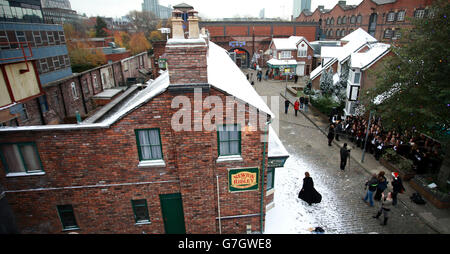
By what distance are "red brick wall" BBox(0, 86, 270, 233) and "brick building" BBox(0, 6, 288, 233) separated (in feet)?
0.10

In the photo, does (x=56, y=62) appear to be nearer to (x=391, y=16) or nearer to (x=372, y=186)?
(x=372, y=186)

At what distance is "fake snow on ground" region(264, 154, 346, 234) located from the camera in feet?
32.4

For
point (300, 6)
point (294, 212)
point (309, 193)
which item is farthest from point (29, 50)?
point (300, 6)

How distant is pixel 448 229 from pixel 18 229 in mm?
15563

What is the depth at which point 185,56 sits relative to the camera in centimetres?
705

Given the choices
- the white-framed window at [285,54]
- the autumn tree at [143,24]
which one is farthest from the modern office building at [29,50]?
the autumn tree at [143,24]

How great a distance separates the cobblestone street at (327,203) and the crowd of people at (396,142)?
1428 millimetres

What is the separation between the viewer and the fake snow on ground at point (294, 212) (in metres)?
9.87

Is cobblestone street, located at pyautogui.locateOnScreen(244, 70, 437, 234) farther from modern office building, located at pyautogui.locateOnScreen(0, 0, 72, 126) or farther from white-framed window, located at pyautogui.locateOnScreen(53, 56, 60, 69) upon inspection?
white-framed window, located at pyautogui.locateOnScreen(53, 56, 60, 69)

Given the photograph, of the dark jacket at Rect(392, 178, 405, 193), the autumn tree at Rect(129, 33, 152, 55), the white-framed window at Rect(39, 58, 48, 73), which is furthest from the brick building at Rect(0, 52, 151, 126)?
the autumn tree at Rect(129, 33, 152, 55)

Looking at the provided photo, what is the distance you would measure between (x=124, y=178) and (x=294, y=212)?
7050 mm

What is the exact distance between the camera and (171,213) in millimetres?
8898

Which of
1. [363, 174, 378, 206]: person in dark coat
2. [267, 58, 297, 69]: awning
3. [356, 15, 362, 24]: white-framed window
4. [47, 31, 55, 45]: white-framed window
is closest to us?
[363, 174, 378, 206]: person in dark coat

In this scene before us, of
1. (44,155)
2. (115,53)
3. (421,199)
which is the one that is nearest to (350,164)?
(421,199)
